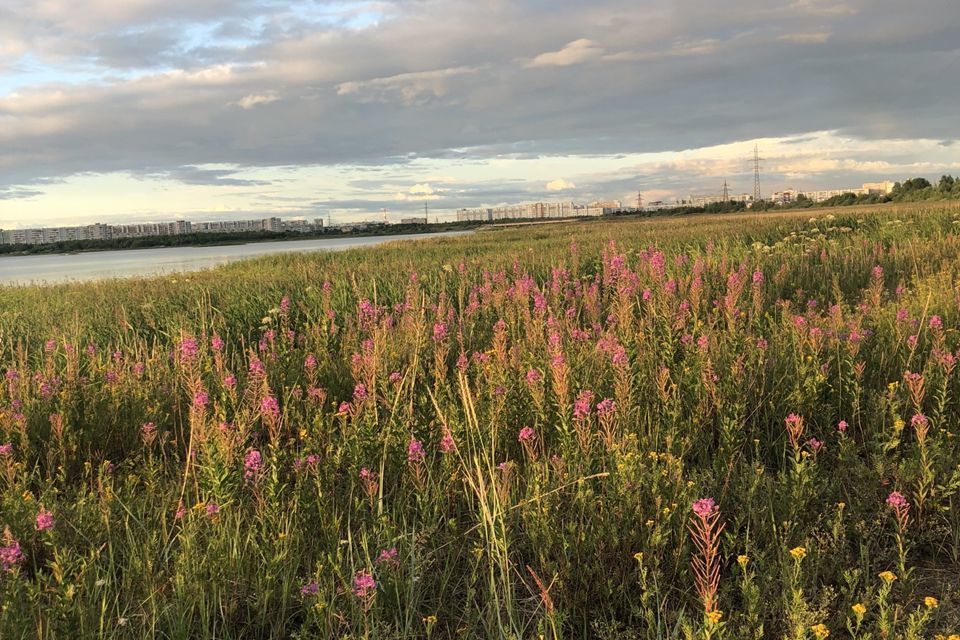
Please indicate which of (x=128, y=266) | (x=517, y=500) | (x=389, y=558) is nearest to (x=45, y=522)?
(x=389, y=558)

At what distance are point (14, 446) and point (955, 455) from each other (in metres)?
4.56

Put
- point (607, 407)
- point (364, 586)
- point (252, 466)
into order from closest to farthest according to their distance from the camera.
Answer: point (364, 586)
point (252, 466)
point (607, 407)

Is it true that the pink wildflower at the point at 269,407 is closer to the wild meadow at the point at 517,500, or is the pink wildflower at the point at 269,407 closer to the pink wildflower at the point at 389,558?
the wild meadow at the point at 517,500

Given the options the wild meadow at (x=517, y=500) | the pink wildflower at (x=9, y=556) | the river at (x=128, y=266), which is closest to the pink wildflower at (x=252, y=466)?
the wild meadow at (x=517, y=500)

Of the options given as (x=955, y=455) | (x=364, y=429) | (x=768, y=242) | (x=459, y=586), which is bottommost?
(x=459, y=586)

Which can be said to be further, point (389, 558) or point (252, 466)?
point (252, 466)

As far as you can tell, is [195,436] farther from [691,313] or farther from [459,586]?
[691,313]

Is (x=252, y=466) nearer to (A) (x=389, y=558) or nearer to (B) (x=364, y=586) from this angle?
(A) (x=389, y=558)

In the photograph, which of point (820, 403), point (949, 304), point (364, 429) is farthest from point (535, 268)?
point (364, 429)

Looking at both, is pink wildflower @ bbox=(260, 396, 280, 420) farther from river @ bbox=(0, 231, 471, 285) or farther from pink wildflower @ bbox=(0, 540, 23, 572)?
river @ bbox=(0, 231, 471, 285)

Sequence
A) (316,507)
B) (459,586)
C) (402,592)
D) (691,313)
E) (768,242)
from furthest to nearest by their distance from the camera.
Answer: (768,242) → (691,313) → (316,507) → (459,586) → (402,592)

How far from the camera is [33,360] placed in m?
5.73

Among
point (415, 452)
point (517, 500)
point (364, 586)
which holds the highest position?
point (415, 452)

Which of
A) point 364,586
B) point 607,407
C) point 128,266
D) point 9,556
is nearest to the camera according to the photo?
point 364,586
